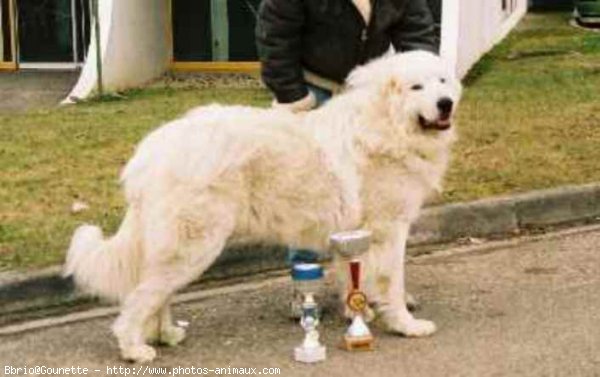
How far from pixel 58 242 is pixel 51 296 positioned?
28.6 inches

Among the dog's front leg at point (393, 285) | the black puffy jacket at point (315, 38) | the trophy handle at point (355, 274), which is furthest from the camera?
the black puffy jacket at point (315, 38)

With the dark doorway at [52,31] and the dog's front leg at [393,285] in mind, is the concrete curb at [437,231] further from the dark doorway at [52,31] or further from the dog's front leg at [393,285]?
the dark doorway at [52,31]

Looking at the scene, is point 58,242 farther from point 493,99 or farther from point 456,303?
point 493,99

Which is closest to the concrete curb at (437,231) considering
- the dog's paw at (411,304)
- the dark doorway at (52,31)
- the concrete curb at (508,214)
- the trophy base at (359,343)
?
the concrete curb at (508,214)

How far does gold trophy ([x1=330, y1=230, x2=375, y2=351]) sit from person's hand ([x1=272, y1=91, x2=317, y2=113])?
0.83 metres

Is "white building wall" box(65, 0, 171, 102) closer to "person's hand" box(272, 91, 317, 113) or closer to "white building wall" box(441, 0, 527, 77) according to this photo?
"white building wall" box(441, 0, 527, 77)

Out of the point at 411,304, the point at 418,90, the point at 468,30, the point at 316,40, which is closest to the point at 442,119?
the point at 418,90

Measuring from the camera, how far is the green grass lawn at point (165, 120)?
7.77 meters

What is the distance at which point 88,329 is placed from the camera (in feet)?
19.7

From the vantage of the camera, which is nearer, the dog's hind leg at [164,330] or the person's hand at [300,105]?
the dog's hind leg at [164,330]

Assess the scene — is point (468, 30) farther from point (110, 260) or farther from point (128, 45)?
point (110, 260)

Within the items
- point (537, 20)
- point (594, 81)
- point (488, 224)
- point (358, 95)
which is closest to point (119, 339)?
point (358, 95)

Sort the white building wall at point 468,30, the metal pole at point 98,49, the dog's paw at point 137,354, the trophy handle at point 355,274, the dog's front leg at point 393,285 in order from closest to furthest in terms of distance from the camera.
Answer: the dog's paw at point 137,354
the trophy handle at point 355,274
the dog's front leg at point 393,285
the white building wall at point 468,30
the metal pole at point 98,49

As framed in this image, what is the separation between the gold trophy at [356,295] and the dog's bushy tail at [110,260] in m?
0.94
